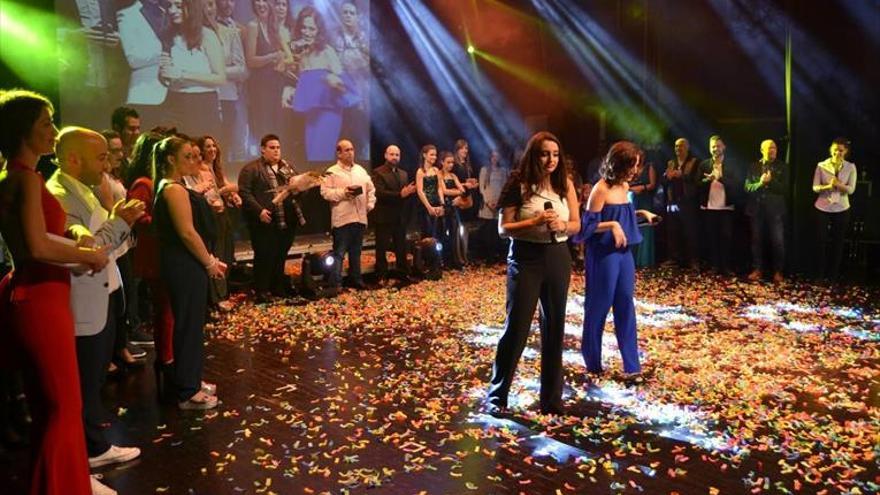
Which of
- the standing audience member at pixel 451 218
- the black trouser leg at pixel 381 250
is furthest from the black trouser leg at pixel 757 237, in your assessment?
the black trouser leg at pixel 381 250

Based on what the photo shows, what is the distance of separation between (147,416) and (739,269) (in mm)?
8260

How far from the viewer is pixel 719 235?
9.90 m

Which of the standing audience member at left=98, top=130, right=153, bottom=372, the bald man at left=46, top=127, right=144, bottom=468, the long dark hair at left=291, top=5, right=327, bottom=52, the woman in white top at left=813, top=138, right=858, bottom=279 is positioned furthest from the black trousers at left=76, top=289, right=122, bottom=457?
the woman in white top at left=813, top=138, right=858, bottom=279

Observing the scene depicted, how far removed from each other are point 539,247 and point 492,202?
660 centimetres

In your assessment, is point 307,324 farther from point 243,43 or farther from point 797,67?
point 797,67

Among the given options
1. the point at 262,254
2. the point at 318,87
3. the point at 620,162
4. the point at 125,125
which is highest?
the point at 318,87

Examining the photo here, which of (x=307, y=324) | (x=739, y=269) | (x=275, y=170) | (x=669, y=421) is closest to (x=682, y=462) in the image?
(x=669, y=421)

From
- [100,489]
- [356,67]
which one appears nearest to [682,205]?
[356,67]

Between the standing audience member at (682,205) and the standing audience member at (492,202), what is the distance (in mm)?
2313

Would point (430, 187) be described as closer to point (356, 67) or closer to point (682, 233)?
point (356, 67)

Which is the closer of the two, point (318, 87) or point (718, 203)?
point (718, 203)

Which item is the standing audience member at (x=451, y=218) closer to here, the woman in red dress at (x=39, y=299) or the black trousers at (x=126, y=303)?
the black trousers at (x=126, y=303)

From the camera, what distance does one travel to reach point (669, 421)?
429cm

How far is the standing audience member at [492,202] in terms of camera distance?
35.0 ft
